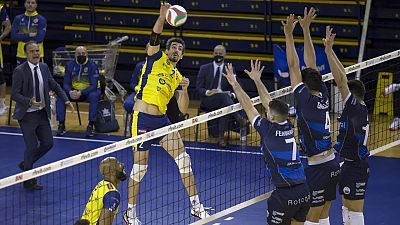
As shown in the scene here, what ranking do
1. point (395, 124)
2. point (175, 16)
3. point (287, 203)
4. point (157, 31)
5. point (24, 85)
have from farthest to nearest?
point (395, 124) < point (24, 85) < point (175, 16) < point (157, 31) < point (287, 203)

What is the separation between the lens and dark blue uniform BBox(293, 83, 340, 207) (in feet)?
38.7

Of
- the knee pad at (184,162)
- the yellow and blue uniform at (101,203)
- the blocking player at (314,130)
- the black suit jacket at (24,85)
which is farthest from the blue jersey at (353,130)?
the black suit jacket at (24,85)

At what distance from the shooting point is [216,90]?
1875cm

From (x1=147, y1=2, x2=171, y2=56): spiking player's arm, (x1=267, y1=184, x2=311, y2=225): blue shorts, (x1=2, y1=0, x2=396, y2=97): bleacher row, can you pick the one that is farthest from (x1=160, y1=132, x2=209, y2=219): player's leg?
(x1=2, y1=0, x2=396, y2=97): bleacher row

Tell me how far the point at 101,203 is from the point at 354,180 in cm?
338

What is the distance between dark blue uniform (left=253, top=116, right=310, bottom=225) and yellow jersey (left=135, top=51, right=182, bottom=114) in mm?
2442

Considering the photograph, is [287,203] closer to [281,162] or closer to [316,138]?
[281,162]

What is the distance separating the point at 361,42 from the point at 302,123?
31.8ft

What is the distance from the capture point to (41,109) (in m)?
15.7

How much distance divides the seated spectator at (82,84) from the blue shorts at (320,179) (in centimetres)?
816

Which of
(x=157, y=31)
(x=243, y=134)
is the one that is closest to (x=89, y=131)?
(x=243, y=134)

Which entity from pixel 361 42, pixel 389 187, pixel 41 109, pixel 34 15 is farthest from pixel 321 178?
pixel 34 15

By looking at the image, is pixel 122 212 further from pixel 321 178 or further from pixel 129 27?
pixel 129 27

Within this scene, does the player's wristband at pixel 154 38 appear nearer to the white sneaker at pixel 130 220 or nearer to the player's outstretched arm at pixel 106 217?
the white sneaker at pixel 130 220
